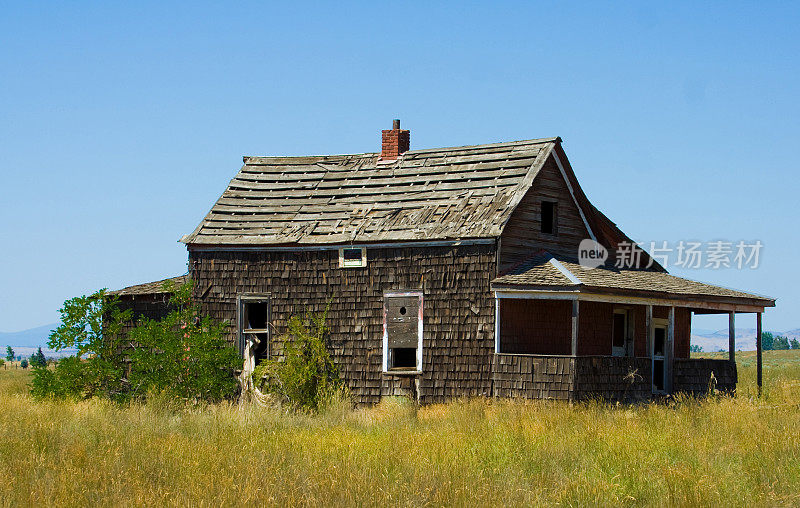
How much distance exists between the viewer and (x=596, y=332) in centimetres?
2261

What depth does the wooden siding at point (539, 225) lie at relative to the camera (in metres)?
21.5

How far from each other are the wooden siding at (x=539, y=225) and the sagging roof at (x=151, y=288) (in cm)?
799

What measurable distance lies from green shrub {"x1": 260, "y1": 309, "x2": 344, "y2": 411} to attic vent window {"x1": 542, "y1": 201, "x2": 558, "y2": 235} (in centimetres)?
557

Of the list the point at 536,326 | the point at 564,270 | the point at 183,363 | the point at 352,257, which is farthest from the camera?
the point at 352,257

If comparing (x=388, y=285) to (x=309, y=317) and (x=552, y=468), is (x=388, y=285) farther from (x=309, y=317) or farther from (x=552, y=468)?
(x=552, y=468)

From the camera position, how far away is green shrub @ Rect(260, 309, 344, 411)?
21766mm

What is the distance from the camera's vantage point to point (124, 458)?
12477 mm

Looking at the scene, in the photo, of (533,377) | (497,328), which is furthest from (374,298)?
(533,377)

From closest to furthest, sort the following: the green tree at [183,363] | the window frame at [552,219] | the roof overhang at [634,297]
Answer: the roof overhang at [634,297], the green tree at [183,363], the window frame at [552,219]

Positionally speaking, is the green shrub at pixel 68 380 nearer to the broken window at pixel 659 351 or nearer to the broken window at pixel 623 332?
the broken window at pixel 623 332

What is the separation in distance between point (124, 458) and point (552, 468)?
540cm

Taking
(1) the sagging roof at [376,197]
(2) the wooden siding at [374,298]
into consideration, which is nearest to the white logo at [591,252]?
(1) the sagging roof at [376,197]

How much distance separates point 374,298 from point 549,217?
4.70 m

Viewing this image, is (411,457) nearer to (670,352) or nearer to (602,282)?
(602,282)
